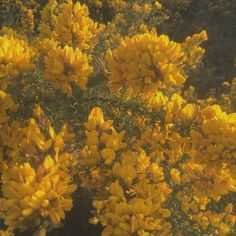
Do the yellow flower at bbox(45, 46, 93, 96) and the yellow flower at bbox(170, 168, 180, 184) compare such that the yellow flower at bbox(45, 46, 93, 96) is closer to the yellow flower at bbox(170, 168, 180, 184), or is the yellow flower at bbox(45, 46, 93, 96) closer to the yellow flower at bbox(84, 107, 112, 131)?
the yellow flower at bbox(84, 107, 112, 131)

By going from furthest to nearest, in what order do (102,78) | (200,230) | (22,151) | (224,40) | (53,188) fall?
(224,40)
(200,230)
(102,78)
(22,151)
(53,188)

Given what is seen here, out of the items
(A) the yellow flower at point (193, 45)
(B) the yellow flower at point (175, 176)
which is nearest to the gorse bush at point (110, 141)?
(B) the yellow flower at point (175, 176)

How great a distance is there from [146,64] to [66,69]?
332 millimetres

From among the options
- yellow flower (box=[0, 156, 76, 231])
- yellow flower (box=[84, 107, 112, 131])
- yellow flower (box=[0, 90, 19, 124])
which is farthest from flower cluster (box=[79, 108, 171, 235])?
yellow flower (box=[0, 90, 19, 124])

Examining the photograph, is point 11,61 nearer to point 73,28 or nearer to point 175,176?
point 73,28

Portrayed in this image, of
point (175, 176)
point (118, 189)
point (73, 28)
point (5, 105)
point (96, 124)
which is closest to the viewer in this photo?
point (118, 189)

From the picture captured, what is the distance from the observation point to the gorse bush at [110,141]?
4.49ft

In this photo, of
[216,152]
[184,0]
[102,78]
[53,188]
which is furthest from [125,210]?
[184,0]

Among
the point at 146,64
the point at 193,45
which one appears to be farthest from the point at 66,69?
the point at 193,45

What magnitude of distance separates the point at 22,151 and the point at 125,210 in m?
0.42

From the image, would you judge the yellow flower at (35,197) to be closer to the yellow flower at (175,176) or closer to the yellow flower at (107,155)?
the yellow flower at (107,155)

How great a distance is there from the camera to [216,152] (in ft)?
5.14

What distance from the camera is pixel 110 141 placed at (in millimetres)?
1561

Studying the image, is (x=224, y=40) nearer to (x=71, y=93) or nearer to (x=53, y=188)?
(x=71, y=93)
